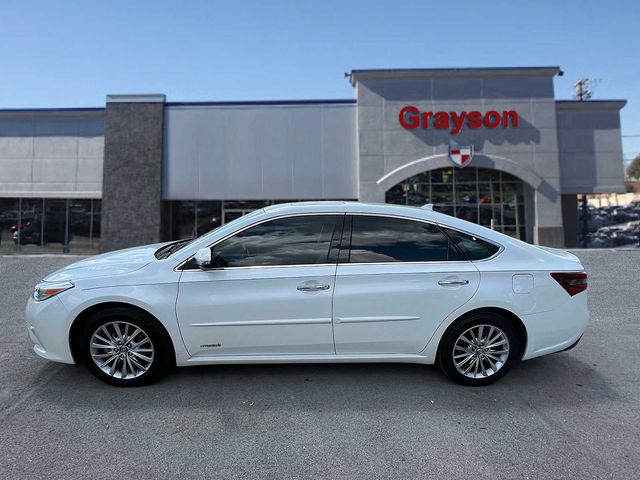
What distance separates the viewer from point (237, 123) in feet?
59.0

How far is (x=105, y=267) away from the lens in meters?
4.17

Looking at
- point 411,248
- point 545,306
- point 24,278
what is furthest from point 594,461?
point 24,278

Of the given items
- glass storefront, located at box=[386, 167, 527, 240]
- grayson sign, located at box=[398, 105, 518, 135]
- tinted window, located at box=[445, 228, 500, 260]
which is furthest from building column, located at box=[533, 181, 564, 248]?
tinted window, located at box=[445, 228, 500, 260]

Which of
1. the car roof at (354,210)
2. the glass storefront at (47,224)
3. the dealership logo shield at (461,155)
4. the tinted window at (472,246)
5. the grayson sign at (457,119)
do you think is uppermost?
the grayson sign at (457,119)

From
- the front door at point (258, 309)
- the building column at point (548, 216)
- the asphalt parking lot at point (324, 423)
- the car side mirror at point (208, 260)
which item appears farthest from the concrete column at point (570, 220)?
the car side mirror at point (208, 260)

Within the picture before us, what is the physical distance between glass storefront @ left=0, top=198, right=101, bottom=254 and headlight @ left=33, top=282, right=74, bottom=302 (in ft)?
53.5

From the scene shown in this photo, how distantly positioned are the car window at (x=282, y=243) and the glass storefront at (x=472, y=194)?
14334 millimetres

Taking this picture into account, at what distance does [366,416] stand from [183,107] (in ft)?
55.7

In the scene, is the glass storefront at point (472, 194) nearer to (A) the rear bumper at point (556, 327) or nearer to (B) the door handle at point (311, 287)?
(A) the rear bumper at point (556, 327)

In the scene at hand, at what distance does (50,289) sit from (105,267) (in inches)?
18.9

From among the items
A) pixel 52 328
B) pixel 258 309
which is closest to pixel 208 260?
pixel 258 309

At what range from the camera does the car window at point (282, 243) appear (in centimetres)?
409

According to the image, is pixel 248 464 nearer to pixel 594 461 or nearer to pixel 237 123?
pixel 594 461

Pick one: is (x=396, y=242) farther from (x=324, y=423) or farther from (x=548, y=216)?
(x=548, y=216)
